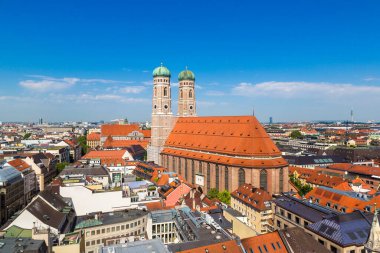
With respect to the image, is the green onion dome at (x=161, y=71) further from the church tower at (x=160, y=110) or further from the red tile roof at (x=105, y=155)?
the red tile roof at (x=105, y=155)

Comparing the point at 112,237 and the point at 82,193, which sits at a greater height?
the point at 82,193

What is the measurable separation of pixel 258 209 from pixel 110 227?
Result: 2949cm

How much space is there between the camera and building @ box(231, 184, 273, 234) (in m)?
63.0

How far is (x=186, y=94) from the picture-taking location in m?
131

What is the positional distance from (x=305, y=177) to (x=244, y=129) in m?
29.8

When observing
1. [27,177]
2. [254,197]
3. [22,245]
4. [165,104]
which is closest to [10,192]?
[27,177]

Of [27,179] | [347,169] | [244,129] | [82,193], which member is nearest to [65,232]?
[82,193]

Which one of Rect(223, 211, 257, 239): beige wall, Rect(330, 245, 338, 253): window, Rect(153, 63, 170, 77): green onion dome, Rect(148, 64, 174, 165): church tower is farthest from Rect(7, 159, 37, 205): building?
Rect(330, 245, 338, 253): window

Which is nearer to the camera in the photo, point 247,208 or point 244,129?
point 247,208

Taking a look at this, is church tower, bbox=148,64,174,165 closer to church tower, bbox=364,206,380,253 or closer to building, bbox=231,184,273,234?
building, bbox=231,184,273,234

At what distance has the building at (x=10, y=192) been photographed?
236 ft

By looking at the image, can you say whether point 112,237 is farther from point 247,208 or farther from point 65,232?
point 247,208

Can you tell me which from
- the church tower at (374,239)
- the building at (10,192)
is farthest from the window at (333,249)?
the building at (10,192)

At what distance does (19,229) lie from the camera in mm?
47188
